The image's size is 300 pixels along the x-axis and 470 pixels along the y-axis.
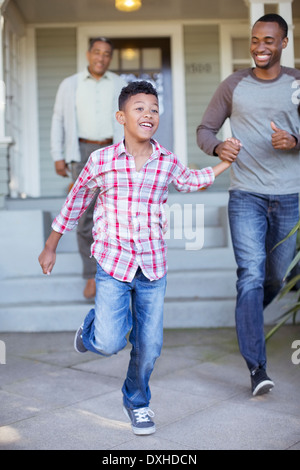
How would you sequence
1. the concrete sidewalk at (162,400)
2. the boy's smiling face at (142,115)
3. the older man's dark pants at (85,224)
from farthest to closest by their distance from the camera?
the older man's dark pants at (85,224)
the boy's smiling face at (142,115)
the concrete sidewalk at (162,400)

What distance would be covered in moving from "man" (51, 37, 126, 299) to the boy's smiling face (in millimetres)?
2326

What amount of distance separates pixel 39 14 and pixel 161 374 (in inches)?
224

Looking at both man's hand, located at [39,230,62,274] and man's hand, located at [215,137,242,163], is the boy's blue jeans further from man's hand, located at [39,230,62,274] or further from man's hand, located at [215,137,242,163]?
man's hand, located at [215,137,242,163]

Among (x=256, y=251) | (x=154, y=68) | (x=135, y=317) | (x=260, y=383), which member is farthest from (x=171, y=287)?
(x=154, y=68)

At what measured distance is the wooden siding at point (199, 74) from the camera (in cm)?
841

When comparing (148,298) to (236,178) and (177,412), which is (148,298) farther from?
(236,178)

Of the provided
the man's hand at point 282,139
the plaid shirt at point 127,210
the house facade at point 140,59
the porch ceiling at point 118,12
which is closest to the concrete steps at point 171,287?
the house facade at point 140,59

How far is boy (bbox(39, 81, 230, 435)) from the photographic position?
9.18 ft

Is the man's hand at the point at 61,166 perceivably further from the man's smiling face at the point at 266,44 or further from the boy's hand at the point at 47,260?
the boy's hand at the point at 47,260

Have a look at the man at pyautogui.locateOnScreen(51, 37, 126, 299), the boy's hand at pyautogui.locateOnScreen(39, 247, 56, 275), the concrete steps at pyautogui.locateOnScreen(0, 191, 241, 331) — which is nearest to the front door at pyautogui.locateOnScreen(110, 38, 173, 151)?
the concrete steps at pyautogui.locateOnScreen(0, 191, 241, 331)

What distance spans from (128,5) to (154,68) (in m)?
1.09

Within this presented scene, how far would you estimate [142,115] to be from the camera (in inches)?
110

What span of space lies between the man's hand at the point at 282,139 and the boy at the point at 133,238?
2.30ft
